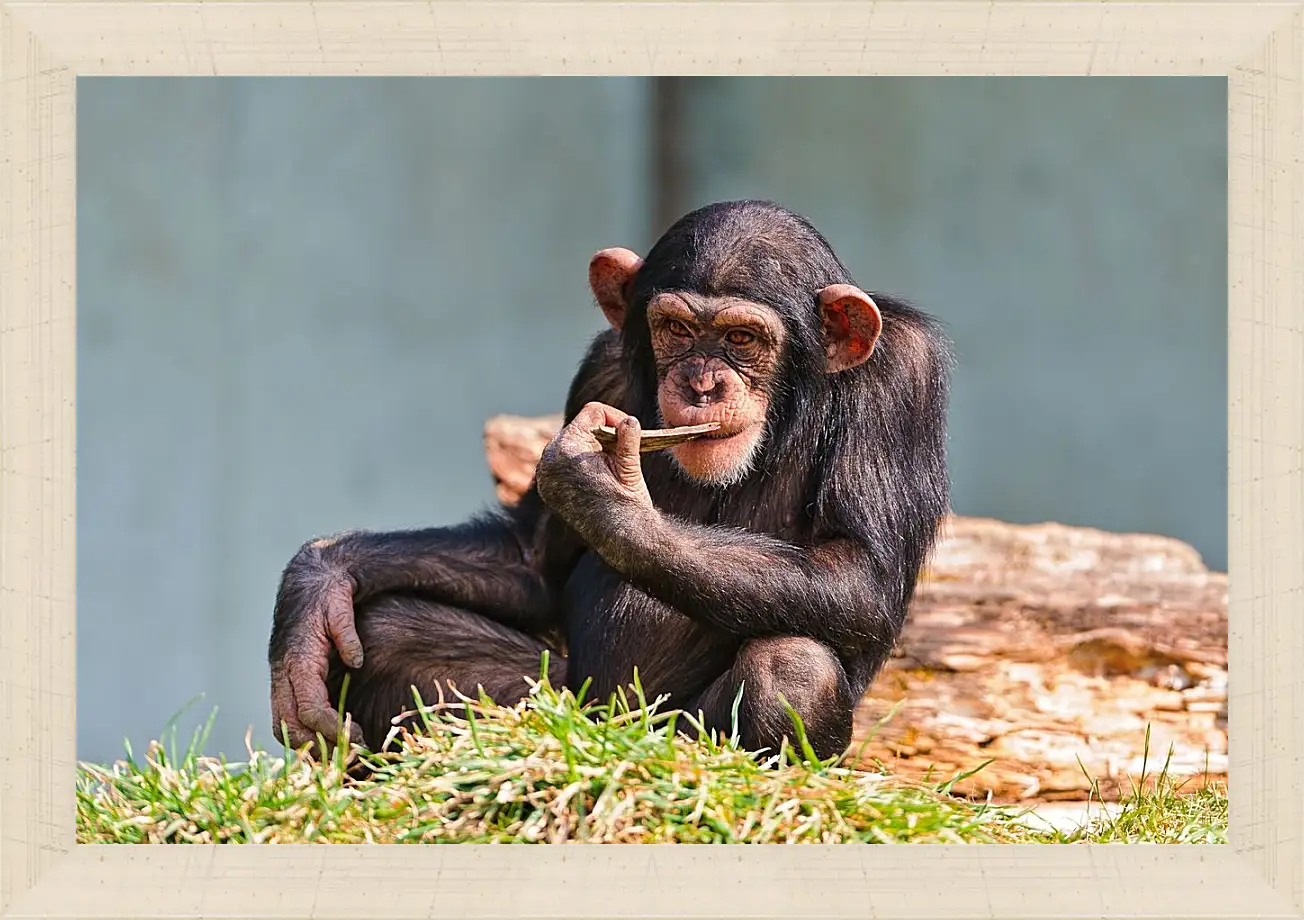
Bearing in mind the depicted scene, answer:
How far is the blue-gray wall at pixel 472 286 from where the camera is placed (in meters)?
7.12

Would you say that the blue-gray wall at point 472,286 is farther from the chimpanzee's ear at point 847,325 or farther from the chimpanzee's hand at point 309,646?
the chimpanzee's ear at point 847,325

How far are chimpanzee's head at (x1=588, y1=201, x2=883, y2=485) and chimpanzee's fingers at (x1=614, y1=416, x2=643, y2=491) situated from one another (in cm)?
25

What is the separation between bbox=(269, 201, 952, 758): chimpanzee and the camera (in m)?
3.75

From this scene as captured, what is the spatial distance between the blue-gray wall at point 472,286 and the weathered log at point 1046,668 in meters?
1.70

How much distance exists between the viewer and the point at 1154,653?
19.4 ft

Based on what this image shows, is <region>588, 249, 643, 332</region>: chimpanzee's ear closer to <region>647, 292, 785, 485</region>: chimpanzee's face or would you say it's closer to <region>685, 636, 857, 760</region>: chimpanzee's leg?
<region>647, 292, 785, 485</region>: chimpanzee's face

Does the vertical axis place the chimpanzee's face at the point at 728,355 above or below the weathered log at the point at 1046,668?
above

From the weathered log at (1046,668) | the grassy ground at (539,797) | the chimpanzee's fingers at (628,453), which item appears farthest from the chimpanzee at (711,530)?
the weathered log at (1046,668)

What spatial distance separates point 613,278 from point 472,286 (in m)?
5.02

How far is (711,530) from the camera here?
12.7 feet

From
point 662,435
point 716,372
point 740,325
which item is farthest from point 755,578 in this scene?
point 740,325

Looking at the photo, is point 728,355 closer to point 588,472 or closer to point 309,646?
point 588,472
